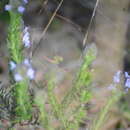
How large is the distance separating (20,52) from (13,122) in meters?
0.37

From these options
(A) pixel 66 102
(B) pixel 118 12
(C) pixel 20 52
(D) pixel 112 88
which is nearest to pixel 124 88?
(D) pixel 112 88

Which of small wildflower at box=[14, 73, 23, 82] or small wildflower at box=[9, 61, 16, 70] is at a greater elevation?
small wildflower at box=[9, 61, 16, 70]

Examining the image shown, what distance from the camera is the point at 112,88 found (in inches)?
70.3

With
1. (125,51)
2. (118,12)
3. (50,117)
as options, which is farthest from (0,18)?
(50,117)

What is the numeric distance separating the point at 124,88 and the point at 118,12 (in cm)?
122

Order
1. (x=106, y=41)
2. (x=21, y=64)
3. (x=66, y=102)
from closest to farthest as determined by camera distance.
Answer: (x=21, y=64) → (x=66, y=102) → (x=106, y=41)

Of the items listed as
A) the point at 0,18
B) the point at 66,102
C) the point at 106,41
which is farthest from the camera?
the point at 106,41

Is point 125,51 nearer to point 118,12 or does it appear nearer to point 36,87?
point 118,12

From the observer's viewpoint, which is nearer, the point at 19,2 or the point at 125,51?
the point at 19,2

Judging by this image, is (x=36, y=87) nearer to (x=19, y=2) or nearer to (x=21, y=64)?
(x=21, y=64)

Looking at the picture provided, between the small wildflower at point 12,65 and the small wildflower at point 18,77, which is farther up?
the small wildflower at point 12,65

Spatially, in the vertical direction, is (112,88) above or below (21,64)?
below

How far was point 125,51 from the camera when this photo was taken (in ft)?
10.9

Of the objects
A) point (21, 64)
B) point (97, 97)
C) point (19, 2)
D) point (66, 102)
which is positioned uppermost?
point (19, 2)
